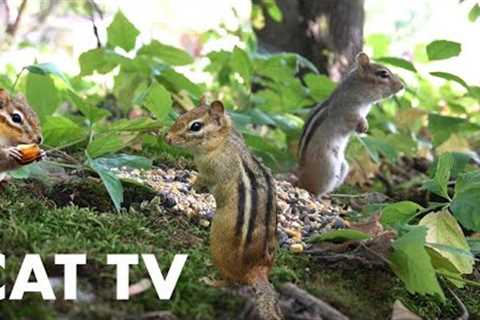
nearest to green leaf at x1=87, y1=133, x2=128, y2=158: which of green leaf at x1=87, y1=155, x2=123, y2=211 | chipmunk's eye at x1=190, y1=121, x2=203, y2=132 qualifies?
green leaf at x1=87, y1=155, x2=123, y2=211

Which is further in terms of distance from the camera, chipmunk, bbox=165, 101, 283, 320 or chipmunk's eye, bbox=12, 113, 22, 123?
chipmunk's eye, bbox=12, 113, 22, 123

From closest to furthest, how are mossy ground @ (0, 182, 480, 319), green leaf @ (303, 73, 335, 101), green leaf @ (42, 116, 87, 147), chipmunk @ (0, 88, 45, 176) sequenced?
mossy ground @ (0, 182, 480, 319) → chipmunk @ (0, 88, 45, 176) → green leaf @ (42, 116, 87, 147) → green leaf @ (303, 73, 335, 101)

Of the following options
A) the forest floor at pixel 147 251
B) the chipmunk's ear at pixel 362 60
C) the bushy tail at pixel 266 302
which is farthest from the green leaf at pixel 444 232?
the chipmunk's ear at pixel 362 60

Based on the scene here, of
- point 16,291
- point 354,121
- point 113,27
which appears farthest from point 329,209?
point 16,291

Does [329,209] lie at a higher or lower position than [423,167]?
higher

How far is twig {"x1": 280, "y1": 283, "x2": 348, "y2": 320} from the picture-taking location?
2.31 metres

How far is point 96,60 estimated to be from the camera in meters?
4.24

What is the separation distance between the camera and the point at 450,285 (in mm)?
2869

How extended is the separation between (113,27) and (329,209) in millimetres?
1345

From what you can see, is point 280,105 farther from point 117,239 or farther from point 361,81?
point 117,239

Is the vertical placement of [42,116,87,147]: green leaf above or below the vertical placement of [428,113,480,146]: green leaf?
above

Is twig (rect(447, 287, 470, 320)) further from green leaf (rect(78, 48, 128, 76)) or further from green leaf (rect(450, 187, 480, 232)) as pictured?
green leaf (rect(78, 48, 128, 76))

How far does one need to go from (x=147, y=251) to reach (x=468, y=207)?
3.50 ft

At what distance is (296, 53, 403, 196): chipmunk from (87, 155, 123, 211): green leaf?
151 cm
